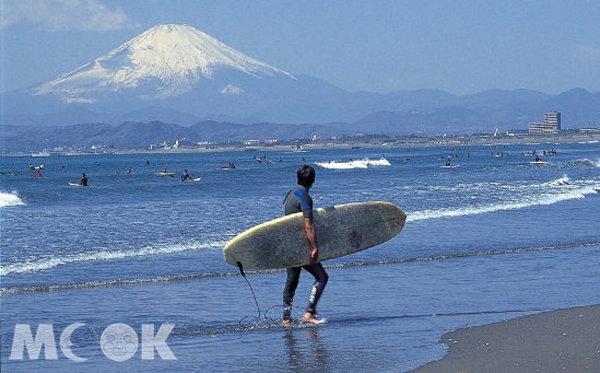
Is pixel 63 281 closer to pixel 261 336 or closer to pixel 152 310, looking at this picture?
pixel 152 310

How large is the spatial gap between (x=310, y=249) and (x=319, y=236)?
64 centimetres

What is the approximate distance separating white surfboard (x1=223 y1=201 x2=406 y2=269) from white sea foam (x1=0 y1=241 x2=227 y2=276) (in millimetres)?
6628

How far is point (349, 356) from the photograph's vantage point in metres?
9.43

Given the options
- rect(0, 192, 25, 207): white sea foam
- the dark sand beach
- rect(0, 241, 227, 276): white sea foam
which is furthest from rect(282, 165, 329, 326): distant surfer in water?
rect(0, 192, 25, 207): white sea foam

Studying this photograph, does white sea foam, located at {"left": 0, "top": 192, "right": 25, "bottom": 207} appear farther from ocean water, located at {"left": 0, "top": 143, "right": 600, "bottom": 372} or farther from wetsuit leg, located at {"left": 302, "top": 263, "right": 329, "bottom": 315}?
wetsuit leg, located at {"left": 302, "top": 263, "right": 329, "bottom": 315}

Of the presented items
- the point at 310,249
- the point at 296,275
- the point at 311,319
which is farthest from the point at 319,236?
the point at 311,319

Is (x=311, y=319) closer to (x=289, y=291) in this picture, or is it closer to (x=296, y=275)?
(x=289, y=291)

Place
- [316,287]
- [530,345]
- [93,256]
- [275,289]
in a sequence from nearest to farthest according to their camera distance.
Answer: [530,345], [316,287], [275,289], [93,256]

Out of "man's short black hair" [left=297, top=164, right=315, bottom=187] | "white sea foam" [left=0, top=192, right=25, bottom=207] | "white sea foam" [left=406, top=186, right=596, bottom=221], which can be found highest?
"man's short black hair" [left=297, top=164, right=315, bottom=187]

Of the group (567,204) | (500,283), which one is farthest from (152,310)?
(567,204)

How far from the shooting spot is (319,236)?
12.2 m

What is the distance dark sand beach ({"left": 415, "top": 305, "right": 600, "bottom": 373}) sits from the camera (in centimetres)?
863

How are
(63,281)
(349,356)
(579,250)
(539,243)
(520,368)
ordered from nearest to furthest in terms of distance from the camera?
(520,368)
(349,356)
(63,281)
(579,250)
(539,243)

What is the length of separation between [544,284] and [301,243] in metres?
4.64
